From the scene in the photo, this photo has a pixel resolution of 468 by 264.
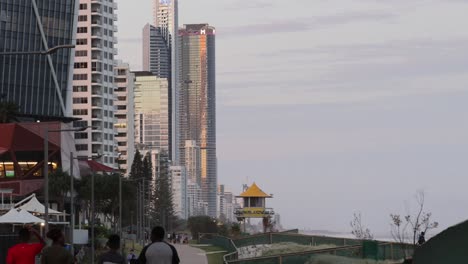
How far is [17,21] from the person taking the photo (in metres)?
171

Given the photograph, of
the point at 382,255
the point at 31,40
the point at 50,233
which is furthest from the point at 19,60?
the point at 50,233

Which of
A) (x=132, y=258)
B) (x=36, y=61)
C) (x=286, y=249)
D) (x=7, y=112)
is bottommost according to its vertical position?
(x=132, y=258)

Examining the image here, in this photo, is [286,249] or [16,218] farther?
[286,249]

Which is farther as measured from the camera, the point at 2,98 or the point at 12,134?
the point at 2,98

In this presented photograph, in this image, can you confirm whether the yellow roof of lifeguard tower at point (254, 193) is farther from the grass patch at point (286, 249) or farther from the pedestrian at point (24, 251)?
the pedestrian at point (24, 251)

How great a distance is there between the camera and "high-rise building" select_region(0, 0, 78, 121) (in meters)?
171

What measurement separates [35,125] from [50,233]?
118 metres

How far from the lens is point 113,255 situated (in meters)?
17.0

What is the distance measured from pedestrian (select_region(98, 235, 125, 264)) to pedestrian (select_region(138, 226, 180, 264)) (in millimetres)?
684

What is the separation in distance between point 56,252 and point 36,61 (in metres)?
163

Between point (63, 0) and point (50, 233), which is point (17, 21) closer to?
point (63, 0)

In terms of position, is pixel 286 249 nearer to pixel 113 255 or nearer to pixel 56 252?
pixel 113 255

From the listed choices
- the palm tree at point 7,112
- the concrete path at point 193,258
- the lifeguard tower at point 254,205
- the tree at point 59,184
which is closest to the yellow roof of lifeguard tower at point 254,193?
the lifeguard tower at point 254,205

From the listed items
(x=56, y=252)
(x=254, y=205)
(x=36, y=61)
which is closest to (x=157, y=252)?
(x=56, y=252)
